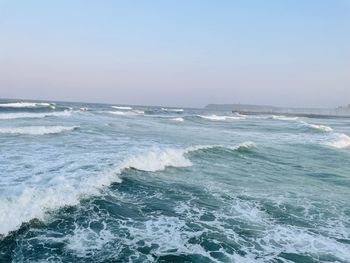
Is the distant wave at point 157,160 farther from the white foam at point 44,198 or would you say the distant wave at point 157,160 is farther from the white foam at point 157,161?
the white foam at point 44,198

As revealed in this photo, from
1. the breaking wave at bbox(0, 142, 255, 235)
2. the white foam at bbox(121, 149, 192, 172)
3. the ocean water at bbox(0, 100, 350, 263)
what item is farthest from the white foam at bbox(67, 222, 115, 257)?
the white foam at bbox(121, 149, 192, 172)

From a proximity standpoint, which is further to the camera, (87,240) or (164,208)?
(164,208)

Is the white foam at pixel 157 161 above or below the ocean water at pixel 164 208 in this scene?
above

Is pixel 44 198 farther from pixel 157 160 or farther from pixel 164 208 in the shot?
pixel 157 160

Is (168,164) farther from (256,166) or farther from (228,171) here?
(256,166)

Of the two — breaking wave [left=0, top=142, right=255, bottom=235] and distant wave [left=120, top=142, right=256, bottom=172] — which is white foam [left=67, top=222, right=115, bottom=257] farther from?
distant wave [left=120, top=142, right=256, bottom=172]

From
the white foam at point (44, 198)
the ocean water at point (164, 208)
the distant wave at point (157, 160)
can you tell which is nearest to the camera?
the ocean water at point (164, 208)

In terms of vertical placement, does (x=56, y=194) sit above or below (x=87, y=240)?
above

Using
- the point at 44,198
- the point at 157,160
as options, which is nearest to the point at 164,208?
the point at 44,198

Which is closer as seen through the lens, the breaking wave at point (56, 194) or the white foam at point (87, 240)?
the white foam at point (87, 240)

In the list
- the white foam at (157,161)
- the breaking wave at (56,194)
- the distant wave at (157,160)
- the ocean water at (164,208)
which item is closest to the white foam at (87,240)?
the ocean water at (164,208)

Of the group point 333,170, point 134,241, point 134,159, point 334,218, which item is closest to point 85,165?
point 134,159

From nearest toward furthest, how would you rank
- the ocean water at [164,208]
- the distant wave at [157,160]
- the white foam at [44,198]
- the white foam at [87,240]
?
the white foam at [87,240] → the ocean water at [164,208] → the white foam at [44,198] → the distant wave at [157,160]

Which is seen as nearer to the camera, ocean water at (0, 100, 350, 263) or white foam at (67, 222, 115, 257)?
white foam at (67, 222, 115, 257)
